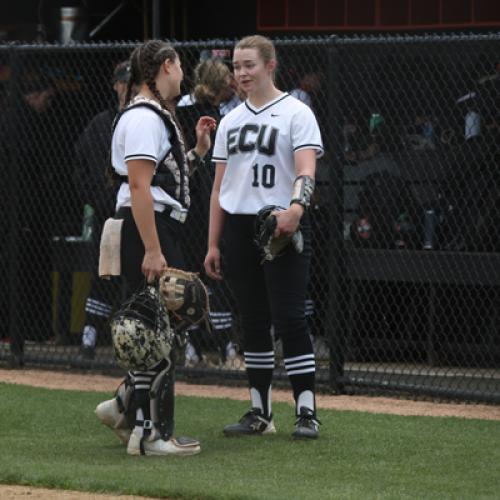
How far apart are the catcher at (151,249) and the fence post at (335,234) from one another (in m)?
2.43

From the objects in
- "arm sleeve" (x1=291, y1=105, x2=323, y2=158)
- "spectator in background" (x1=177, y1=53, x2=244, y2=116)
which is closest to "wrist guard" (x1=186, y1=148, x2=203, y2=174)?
"arm sleeve" (x1=291, y1=105, x2=323, y2=158)

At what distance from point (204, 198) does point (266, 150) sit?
2932mm

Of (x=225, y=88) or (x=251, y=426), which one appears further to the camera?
(x=225, y=88)

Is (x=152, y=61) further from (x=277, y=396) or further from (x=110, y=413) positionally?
(x=277, y=396)

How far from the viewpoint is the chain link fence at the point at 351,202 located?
953 cm

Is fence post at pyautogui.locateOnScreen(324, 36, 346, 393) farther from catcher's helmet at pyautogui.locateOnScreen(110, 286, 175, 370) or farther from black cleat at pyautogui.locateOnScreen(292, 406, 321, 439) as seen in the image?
catcher's helmet at pyautogui.locateOnScreen(110, 286, 175, 370)

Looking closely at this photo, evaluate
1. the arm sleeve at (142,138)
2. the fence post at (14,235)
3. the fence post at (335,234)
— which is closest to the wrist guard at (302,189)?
the arm sleeve at (142,138)

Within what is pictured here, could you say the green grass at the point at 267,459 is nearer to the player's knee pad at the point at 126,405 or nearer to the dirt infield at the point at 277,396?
→ the player's knee pad at the point at 126,405

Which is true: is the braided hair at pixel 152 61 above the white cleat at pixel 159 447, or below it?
above

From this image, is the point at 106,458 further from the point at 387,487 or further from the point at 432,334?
the point at 432,334

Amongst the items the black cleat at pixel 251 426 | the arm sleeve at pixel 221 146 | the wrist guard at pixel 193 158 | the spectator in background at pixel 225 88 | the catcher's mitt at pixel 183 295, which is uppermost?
the spectator in background at pixel 225 88

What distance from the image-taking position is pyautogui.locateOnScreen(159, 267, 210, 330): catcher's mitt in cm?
689

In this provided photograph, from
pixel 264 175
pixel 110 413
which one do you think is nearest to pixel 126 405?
pixel 110 413

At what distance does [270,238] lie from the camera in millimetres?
6984
